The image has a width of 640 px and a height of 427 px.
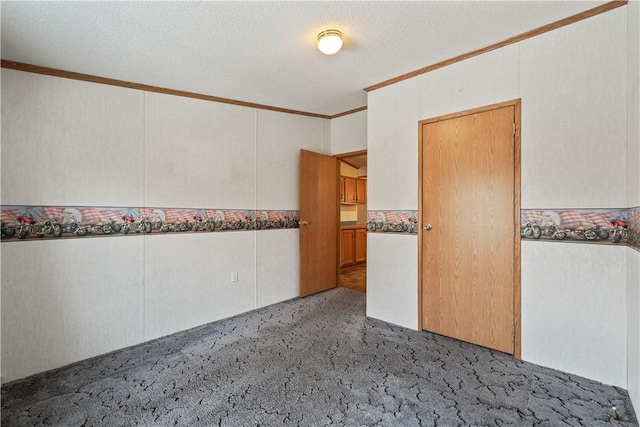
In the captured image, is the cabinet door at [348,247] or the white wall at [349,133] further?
the cabinet door at [348,247]

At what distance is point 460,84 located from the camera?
8.91 feet

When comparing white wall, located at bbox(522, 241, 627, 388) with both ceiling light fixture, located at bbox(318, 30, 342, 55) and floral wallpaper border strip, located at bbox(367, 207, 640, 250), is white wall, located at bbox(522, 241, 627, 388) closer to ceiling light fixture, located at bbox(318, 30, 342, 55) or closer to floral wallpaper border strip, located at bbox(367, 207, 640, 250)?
floral wallpaper border strip, located at bbox(367, 207, 640, 250)

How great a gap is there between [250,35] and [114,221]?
208 cm

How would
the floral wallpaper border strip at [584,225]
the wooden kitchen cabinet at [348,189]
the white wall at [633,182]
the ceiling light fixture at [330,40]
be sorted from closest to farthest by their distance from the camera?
the white wall at [633,182] < the floral wallpaper border strip at [584,225] < the ceiling light fixture at [330,40] < the wooden kitchen cabinet at [348,189]

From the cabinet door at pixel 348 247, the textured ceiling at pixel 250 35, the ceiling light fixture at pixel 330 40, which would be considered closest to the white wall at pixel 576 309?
the textured ceiling at pixel 250 35

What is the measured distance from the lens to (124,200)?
9.38ft

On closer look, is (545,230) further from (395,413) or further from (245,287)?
(245,287)

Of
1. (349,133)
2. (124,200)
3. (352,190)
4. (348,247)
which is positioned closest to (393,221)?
(349,133)

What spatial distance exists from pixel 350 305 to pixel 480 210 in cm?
201

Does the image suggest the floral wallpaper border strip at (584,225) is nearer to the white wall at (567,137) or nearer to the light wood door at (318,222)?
the white wall at (567,137)

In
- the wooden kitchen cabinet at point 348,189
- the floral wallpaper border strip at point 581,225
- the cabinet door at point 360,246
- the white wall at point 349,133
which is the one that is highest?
the white wall at point 349,133

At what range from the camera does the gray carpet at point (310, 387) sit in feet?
5.85

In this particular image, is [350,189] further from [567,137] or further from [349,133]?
[567,137]

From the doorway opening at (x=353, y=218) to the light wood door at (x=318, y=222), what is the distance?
3.58ft
